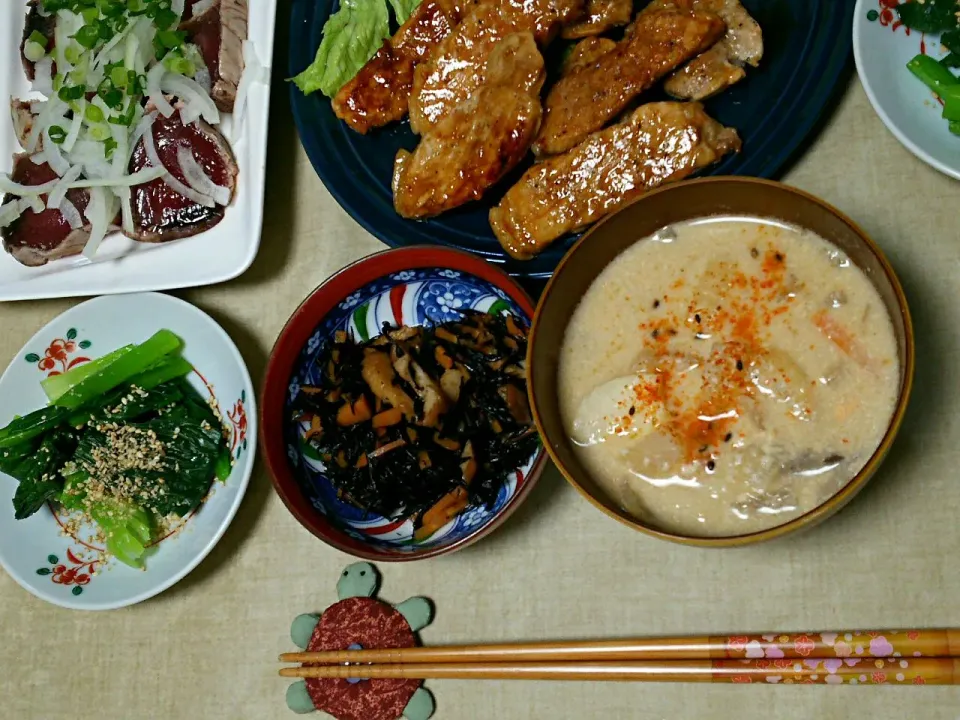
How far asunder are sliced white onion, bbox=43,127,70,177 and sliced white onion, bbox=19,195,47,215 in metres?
0.10

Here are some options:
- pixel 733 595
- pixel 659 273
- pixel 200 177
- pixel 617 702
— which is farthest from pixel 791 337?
pixel 200 177

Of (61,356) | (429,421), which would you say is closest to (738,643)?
(429,421)

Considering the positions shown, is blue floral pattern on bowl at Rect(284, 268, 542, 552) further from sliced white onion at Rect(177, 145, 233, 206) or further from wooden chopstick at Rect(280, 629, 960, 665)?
sliced white onion at Rect(177, 145, 233, 206)

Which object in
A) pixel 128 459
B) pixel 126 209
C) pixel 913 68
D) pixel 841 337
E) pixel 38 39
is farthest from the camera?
pixel 38 39

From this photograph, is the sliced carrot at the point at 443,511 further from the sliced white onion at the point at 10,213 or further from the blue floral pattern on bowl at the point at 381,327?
the sliced white onion at the point at 10,213

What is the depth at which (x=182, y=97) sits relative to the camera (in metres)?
2.60

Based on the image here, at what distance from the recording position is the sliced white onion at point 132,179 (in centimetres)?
258

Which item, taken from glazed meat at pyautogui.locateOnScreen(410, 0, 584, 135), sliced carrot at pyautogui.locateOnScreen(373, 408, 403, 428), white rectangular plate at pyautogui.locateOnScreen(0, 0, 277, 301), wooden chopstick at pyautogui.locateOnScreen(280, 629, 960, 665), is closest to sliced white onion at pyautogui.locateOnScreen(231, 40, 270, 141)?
white rectangular plate at pyautogui.locateOnScreen(0, 0, 277, 301)

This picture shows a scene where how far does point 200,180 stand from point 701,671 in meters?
1.82

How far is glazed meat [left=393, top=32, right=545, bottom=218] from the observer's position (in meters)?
2.17

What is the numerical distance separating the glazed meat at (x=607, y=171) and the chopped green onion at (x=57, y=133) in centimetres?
142

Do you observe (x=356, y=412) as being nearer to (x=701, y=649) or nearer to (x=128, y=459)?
(x=128, y=459)

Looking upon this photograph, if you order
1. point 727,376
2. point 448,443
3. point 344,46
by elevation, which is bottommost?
point 448,443

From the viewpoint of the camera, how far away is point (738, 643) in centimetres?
177
